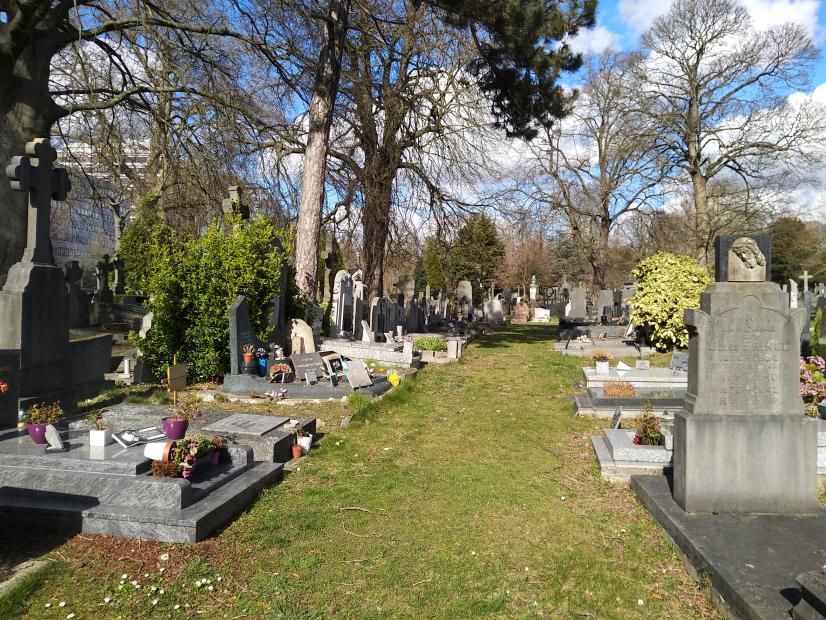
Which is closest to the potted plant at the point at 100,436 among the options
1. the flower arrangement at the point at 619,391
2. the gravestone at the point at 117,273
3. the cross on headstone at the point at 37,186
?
the cross on headstone at the point at 37,186

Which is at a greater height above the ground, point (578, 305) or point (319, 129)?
point (319, 129)

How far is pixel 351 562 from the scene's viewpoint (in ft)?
12.5

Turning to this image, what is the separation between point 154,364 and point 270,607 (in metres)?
7.73

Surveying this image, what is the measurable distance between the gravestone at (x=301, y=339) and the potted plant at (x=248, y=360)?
1.80 metres


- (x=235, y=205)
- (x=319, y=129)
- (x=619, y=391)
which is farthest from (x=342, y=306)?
(x=619, y=391)

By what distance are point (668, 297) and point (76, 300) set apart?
647 inches

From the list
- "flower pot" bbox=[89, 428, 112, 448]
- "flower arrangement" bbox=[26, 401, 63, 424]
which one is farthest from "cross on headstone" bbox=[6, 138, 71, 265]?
"flower pot" bbox=[89, 428, 112, 448]

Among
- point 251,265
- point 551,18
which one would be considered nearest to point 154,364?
point 251,265

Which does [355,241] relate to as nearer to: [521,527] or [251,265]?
[251,265]

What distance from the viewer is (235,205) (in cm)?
1196

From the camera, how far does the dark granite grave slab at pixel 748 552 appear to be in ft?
9.99

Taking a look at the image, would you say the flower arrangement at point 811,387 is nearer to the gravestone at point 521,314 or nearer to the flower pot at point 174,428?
the flower pot at point 174,428

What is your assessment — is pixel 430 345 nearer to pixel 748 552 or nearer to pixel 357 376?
pixel 357 376

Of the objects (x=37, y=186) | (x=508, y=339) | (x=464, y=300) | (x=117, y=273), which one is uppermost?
(x=117, y=273)
